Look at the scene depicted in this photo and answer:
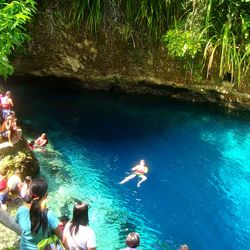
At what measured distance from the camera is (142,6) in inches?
632

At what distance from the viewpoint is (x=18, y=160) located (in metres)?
9.95

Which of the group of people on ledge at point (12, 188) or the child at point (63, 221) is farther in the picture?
the group of people on ledge at point (12, 188)

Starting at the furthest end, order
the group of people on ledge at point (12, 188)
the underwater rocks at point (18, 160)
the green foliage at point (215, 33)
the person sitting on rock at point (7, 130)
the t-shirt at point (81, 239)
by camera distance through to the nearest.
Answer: the green foliage at point (215, 33) → the person sitting on rock at point (7, 130) → the underwater rocks at point (18, 160) → the group of people on ledge at point (12, 188) → the t-shirt at point (81, 239)

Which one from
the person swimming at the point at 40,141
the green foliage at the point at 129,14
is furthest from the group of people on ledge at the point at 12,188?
the green foliage at the point at 129,14

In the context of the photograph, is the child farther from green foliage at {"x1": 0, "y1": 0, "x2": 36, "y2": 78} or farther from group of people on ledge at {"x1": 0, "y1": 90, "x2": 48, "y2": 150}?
green foliage at {"x1": 0, "y1": 0, "x2": 36, "y2": 78}

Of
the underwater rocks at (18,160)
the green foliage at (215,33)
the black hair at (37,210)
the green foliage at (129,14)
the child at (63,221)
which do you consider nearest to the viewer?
the black hair at (37,210)

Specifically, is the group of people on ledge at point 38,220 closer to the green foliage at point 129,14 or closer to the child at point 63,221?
the child at point 63,221

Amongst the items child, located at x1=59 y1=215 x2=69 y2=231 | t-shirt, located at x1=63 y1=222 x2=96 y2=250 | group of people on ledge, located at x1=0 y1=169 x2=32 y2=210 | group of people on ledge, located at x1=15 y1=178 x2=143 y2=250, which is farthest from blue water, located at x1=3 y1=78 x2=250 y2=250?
group of people on ledge, located at x1=15 y1=178 x2=143 y2=250

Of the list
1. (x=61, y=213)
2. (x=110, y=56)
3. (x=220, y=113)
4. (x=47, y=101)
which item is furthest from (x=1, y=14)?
(x=220, y=113)

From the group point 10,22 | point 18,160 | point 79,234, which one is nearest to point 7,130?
point 18,160

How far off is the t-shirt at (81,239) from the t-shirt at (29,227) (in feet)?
1.59

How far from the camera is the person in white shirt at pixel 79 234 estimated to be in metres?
4.48

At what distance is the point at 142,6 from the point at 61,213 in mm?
9535

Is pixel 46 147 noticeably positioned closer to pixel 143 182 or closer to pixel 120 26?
pixel 143 182
